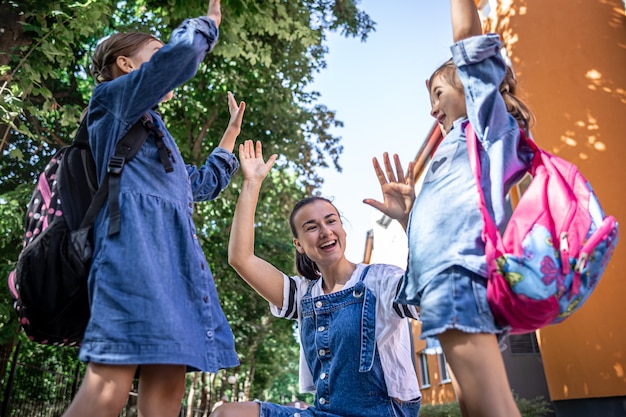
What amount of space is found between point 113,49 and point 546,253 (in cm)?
199

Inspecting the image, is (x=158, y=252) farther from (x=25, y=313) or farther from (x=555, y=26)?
(x=555, y=26)

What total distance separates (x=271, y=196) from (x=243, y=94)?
2759 mm

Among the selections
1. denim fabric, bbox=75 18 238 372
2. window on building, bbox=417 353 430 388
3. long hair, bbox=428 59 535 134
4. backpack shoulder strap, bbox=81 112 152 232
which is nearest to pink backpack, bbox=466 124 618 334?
long hair, bbox=428 59 535 134

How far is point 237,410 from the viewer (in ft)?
7.77

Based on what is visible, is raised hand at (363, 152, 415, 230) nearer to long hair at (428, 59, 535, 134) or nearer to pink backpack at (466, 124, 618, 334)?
long hair at (428, 59, 535, 134)

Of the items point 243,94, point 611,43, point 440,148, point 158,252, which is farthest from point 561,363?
point 158,252

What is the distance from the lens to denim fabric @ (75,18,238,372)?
5.65 ft

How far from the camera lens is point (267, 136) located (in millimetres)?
10086

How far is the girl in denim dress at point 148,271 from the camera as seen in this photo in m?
1.70

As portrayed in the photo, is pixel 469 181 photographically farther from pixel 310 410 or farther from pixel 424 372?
pixel 424 372

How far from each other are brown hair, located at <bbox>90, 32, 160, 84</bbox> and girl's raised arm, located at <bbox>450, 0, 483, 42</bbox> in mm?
1369

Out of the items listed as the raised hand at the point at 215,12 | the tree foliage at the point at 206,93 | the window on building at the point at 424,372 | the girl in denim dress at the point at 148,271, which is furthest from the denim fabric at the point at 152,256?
the window on building at the point at 424,372

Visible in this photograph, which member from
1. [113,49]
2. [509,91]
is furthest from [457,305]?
[113,49]

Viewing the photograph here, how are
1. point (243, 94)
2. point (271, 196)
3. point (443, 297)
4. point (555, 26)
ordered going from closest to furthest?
point (443, 297) < point (243, 94) < point (555, 26) < point (271, 196)
